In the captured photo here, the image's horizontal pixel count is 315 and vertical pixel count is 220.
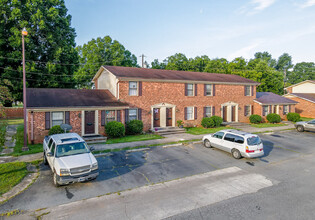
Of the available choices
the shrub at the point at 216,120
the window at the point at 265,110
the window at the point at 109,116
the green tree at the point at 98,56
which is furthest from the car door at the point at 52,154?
the green tree at the point at 98,56

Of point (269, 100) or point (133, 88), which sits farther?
point (269, 100)

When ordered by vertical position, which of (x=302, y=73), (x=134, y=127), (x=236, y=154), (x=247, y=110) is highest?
(x=302, y=73)

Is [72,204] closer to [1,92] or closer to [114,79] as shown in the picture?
[1,92]

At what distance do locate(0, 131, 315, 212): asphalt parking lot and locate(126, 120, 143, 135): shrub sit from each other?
15.1 feet

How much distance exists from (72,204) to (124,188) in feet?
7.21

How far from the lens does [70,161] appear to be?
8922 mm

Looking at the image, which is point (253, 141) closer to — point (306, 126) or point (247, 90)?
point (306, 126)

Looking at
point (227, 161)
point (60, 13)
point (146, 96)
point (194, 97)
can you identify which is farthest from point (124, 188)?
point (60, 13)

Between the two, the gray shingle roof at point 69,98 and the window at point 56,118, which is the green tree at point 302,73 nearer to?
the gray shingle roof at point 69,98

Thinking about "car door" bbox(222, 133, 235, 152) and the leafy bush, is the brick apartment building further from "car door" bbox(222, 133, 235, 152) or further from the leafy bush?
"car door" bbox(222, 133, 235, 152)

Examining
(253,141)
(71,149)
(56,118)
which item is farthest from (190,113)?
(71,149)

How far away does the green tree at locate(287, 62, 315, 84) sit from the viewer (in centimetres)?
8325

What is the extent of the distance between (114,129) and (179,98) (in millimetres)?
8930

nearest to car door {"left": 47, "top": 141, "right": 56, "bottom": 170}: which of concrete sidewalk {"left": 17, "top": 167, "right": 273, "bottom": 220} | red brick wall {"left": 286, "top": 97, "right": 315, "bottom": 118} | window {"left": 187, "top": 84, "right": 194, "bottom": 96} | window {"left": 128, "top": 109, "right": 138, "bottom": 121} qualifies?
concrete sidewalk {"left": 17, "top": 167, "right": 273, "bottom": 220}
